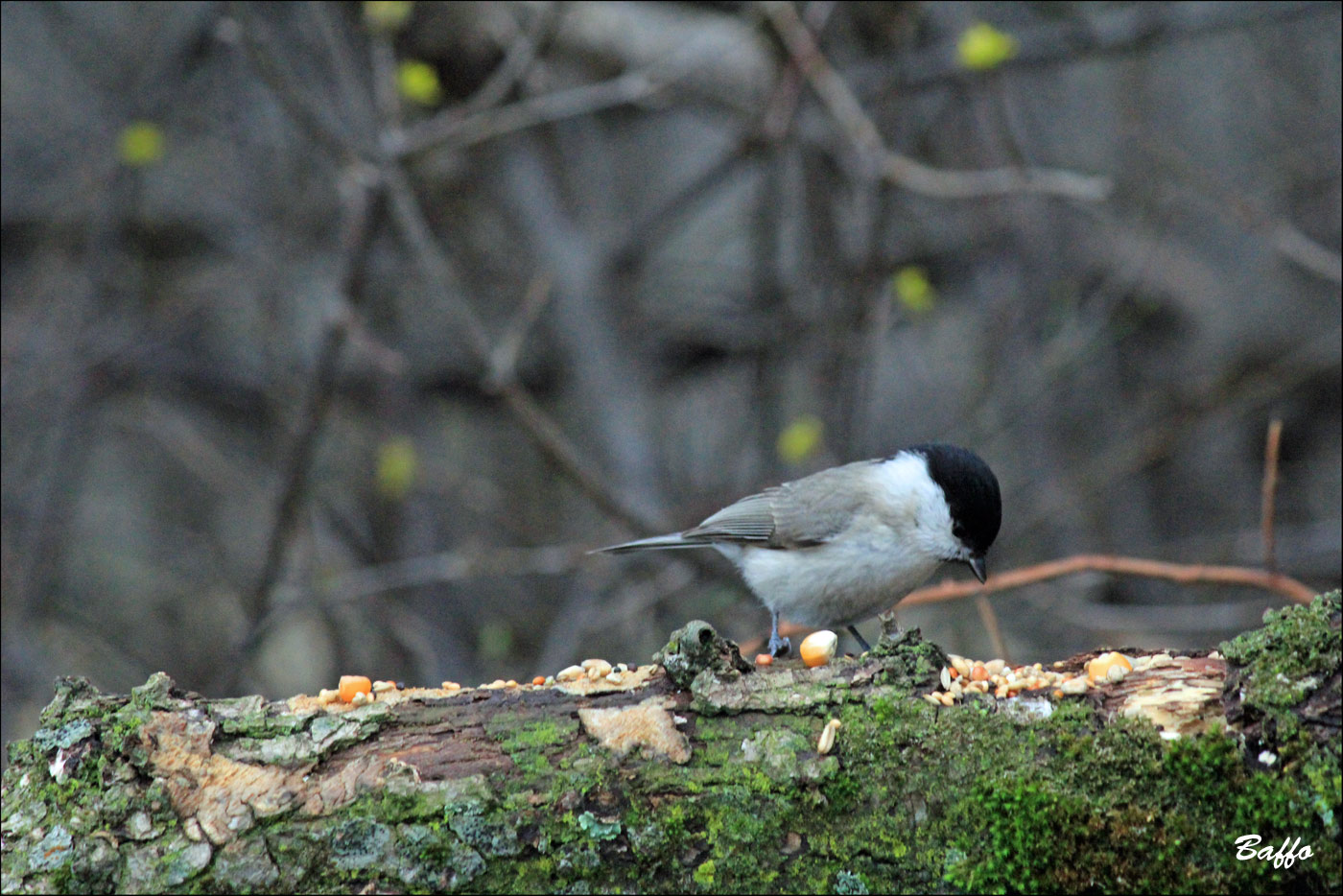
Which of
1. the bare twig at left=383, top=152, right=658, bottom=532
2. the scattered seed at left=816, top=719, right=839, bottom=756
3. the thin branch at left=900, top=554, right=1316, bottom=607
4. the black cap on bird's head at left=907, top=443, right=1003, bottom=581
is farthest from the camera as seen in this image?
the bare twig at left=383, top=152, right=658, bottom=532

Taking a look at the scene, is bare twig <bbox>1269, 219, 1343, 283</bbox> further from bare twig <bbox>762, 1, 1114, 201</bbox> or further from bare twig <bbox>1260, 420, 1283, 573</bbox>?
bare twig <bbox>1260, 420, 1283, 573</bbox>

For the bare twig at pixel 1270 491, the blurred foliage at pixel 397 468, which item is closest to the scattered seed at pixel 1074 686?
the bare twig at pixel 1270 491

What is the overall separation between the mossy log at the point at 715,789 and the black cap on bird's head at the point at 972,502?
4.29 feet

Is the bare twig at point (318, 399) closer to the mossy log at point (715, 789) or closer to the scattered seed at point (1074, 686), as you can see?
the mossy log at point (715, 789)

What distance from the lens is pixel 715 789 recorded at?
5.84ft

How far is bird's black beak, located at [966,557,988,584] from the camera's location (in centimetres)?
323

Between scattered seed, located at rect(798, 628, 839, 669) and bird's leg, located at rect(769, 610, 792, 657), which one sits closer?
scattered seed, located at rect(798, 628, 839, 669)

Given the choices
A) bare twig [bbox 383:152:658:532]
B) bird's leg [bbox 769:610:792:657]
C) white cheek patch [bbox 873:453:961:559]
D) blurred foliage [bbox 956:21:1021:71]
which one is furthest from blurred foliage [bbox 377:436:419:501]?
blurred foliage [bbox 956:21:1021:71]

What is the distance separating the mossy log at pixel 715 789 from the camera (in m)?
1.66

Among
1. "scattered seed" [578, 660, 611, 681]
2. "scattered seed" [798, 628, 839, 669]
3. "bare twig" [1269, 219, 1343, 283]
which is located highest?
"bare twig" [1269, 219, 1343, 283]

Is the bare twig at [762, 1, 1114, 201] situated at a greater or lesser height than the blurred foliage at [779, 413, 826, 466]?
greater
